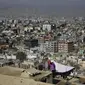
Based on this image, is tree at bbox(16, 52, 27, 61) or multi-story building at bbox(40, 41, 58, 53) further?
multi-story building at bbox(40, 41, 58, 53)

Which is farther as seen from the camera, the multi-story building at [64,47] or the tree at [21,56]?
the multi-story building at [64,47]

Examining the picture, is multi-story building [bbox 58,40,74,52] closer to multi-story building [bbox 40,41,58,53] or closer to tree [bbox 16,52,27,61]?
multi-story building [bbox 40,41,58,53]

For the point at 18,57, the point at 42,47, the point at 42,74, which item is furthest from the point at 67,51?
the point at 42,74

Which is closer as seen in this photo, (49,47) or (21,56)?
(21,56)

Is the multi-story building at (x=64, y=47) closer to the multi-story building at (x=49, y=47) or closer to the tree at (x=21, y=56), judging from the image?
the multi-story building at (x=49, y=47)

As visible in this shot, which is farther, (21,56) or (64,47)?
(64,47)

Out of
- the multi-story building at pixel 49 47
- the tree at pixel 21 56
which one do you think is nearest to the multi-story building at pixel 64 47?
the multi-story building at pixel 49 47

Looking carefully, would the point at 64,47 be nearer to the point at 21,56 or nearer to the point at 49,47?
the point at 49,47

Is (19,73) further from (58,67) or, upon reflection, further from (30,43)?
(30,43)

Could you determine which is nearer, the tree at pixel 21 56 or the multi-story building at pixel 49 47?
the tree at pixel 21 56

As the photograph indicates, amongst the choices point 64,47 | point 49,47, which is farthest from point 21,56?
point 64,47

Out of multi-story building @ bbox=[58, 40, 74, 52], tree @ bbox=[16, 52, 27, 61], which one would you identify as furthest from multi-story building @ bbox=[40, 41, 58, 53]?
tree @ bbox=[16, 52, 27, 61]
